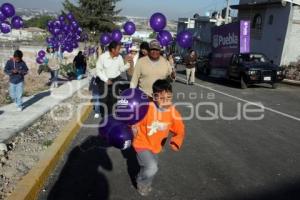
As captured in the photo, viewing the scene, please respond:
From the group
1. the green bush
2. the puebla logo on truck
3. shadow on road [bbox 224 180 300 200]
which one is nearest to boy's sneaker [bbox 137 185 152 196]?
shadow on road [bbox 224 180 300 200]

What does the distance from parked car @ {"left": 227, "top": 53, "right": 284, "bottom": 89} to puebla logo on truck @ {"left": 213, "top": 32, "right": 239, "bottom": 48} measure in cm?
242

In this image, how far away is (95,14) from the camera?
248 feet

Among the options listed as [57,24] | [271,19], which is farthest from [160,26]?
[271,19]

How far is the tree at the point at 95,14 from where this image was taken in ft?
244

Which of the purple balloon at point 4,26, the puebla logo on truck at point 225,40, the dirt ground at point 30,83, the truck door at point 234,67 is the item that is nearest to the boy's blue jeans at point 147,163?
the dirt ground at point 30,83

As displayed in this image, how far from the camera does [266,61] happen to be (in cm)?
2106

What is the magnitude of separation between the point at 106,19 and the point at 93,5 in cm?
323

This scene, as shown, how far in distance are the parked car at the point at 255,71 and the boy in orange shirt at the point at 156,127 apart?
15.2 m

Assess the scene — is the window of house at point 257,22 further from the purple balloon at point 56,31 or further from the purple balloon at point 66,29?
the purple balloon at point 56,31

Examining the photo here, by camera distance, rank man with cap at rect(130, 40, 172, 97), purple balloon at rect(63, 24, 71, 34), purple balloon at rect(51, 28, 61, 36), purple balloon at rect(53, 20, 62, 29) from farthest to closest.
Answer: purple balloon at rect(63, 24, 71, 34)
purple balloon at rect(51, 28, 61, 36)
purple balloon at rect(53, 20, 62, 29)
man with cap at rect(130, 40, 172, 97)

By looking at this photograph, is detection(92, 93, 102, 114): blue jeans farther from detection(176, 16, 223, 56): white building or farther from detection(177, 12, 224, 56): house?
detection(176, 16, 223, 56): white building

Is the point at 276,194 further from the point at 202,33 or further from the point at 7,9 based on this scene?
the point at 202,33

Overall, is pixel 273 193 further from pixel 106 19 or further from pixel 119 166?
pixel 106 19

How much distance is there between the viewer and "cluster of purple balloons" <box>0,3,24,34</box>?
21.0 m
